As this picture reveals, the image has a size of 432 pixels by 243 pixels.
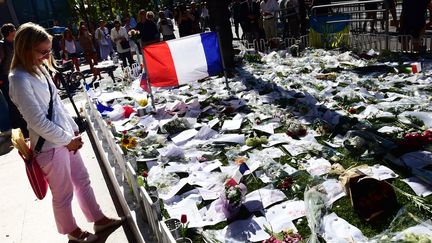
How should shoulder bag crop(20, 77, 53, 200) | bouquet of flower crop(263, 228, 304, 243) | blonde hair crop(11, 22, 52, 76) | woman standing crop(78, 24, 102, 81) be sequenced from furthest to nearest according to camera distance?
woman standing crop(78, 24, 102, 81) < shoulder bag crop(20, 77, 53, 200) < blonde hair crop(11, 22, 52, 76) < bouquet of flower crop(263, 228, 304, 243)

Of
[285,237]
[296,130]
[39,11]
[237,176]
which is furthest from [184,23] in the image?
[39,11]

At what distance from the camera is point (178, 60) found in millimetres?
5848

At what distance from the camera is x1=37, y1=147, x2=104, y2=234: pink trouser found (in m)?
2.96

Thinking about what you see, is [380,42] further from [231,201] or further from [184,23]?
[231,201]

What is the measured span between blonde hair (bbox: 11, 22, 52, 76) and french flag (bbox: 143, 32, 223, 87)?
3075mm

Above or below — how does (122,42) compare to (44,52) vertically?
below

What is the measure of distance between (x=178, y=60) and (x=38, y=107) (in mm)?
3327

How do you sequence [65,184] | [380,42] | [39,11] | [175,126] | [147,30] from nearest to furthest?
[65,184] → [175,126] → [380,42] → [147,30] → [39,11]

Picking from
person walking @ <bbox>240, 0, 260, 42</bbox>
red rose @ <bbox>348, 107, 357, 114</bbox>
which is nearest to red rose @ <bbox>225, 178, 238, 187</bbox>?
red rose @ <bbox>348, 107, 357, 114</bbox>

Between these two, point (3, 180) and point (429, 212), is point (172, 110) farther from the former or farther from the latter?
point (429, 212)

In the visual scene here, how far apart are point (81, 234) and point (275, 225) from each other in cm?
167

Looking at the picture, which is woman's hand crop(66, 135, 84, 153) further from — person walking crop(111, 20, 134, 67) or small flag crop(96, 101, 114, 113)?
person walking crop(111, 20, 134, 67)

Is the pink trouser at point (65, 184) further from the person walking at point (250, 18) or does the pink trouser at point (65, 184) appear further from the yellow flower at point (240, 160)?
the person walking at point (250, 18)

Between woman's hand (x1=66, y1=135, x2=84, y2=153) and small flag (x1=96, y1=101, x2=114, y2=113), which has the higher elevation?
woman's hand (x1=66, y1=135, x2=84, y2=153)
